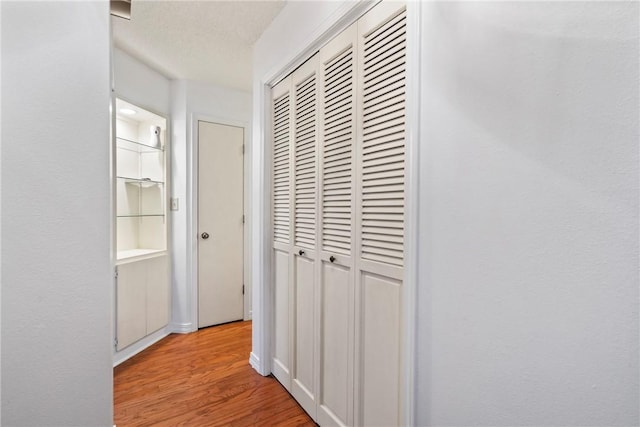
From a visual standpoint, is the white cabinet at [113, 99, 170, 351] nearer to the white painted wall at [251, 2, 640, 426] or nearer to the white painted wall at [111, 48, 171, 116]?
the white painted wall at [111, 48, 171, 116]

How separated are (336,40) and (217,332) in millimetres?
2771

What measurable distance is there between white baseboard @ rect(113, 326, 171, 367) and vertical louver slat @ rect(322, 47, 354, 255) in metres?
2.02

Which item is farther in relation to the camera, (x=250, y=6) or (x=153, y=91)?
(x=153, y=91)

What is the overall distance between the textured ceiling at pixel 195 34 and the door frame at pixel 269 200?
37 cm

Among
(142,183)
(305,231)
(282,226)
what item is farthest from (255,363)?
(142,183)

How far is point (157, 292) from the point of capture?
2.90 meters

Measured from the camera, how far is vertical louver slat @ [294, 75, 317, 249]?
5.90 feet

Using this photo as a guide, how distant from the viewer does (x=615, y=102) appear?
2.15 feet

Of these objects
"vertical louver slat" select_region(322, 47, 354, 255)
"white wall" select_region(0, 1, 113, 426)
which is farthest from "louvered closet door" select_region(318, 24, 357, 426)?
"white wall" select_region(0, 1, 113, 426)

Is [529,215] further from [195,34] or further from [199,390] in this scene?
[195,34]

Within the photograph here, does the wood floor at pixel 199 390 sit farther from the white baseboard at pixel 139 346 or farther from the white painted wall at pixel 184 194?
the white painted wall at pixel 184 194

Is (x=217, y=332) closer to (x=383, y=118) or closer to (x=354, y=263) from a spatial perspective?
(x=354, y=263)

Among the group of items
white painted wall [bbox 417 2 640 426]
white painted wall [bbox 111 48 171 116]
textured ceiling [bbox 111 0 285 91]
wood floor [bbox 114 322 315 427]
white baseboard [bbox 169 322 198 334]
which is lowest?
wood floor [bbox 114 322 315 427]

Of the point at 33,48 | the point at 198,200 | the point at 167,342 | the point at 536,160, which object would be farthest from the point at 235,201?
the point at 536,160
